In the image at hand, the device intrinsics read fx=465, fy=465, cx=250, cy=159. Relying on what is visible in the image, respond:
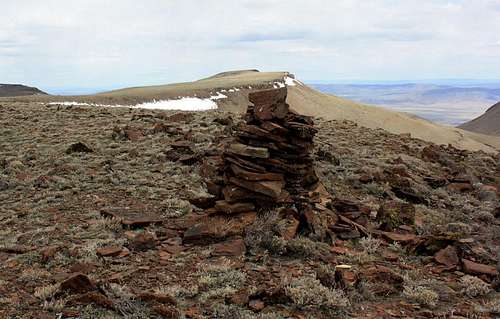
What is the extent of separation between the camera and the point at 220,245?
10414 mm

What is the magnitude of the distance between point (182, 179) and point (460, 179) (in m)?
11.8

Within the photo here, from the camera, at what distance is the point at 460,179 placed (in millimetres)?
19703

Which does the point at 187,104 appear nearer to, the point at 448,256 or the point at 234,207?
the point at 234,207

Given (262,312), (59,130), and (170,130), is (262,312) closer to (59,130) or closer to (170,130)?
(170,130)

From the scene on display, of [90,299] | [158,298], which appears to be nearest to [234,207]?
[158,298]

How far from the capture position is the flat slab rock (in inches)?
462

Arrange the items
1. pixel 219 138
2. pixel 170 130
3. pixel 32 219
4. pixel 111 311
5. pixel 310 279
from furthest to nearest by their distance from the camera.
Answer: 1. pixel 170 130
2. pixel 219 138
3. pixel 32 219
4. pixel 310 279
5. pixel 111 311

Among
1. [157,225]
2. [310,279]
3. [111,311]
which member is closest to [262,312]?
[310,279]

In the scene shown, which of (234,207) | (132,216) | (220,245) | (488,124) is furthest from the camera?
(488,124)

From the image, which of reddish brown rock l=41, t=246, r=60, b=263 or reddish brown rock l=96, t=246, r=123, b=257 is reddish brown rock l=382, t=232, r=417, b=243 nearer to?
reddish brown rock l=96, t=246, r=123, b=257

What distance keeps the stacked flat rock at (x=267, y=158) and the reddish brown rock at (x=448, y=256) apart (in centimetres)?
348

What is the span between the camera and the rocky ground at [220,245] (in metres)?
7.86

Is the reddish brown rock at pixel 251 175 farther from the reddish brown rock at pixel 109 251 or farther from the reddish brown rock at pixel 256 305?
the reddish brown rock at pixel 256 305

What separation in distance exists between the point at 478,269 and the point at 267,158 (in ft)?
17.6
